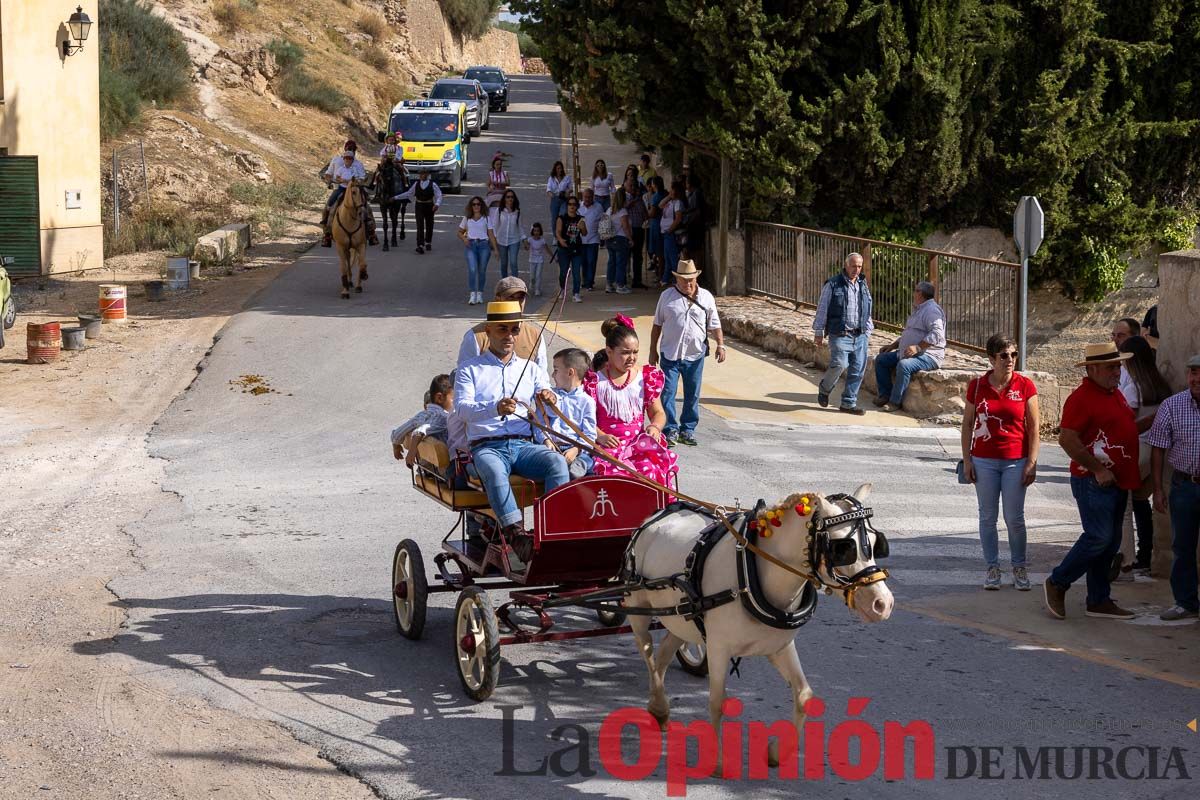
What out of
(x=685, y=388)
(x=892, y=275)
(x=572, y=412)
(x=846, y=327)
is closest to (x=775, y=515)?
(x=572, y=412)

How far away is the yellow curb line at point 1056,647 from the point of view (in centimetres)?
841

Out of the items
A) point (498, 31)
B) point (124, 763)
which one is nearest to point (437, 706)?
point (124, 763)

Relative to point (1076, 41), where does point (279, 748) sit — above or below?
below

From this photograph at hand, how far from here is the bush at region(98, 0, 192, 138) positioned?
35.0m

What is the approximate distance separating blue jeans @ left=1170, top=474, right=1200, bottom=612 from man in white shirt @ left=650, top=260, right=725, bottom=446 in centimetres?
615

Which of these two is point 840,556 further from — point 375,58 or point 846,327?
point 375,58

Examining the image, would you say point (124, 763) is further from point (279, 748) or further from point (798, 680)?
point (798, 680)

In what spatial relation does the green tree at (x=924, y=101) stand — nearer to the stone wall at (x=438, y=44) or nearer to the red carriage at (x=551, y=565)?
the red carriage at (x=551, y=565)

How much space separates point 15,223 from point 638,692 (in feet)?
71.1

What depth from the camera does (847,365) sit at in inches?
682

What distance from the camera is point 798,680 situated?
6656mm

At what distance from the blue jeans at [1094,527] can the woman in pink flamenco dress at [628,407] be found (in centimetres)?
283

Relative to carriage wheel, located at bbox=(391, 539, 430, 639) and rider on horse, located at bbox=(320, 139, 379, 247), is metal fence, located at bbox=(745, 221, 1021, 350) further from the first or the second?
carriage wheel, located at bbox=(391, 539, 430, 639)

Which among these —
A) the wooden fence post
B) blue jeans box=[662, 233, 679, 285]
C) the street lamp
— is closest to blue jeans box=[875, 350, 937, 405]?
Answer: the wooden fence post
